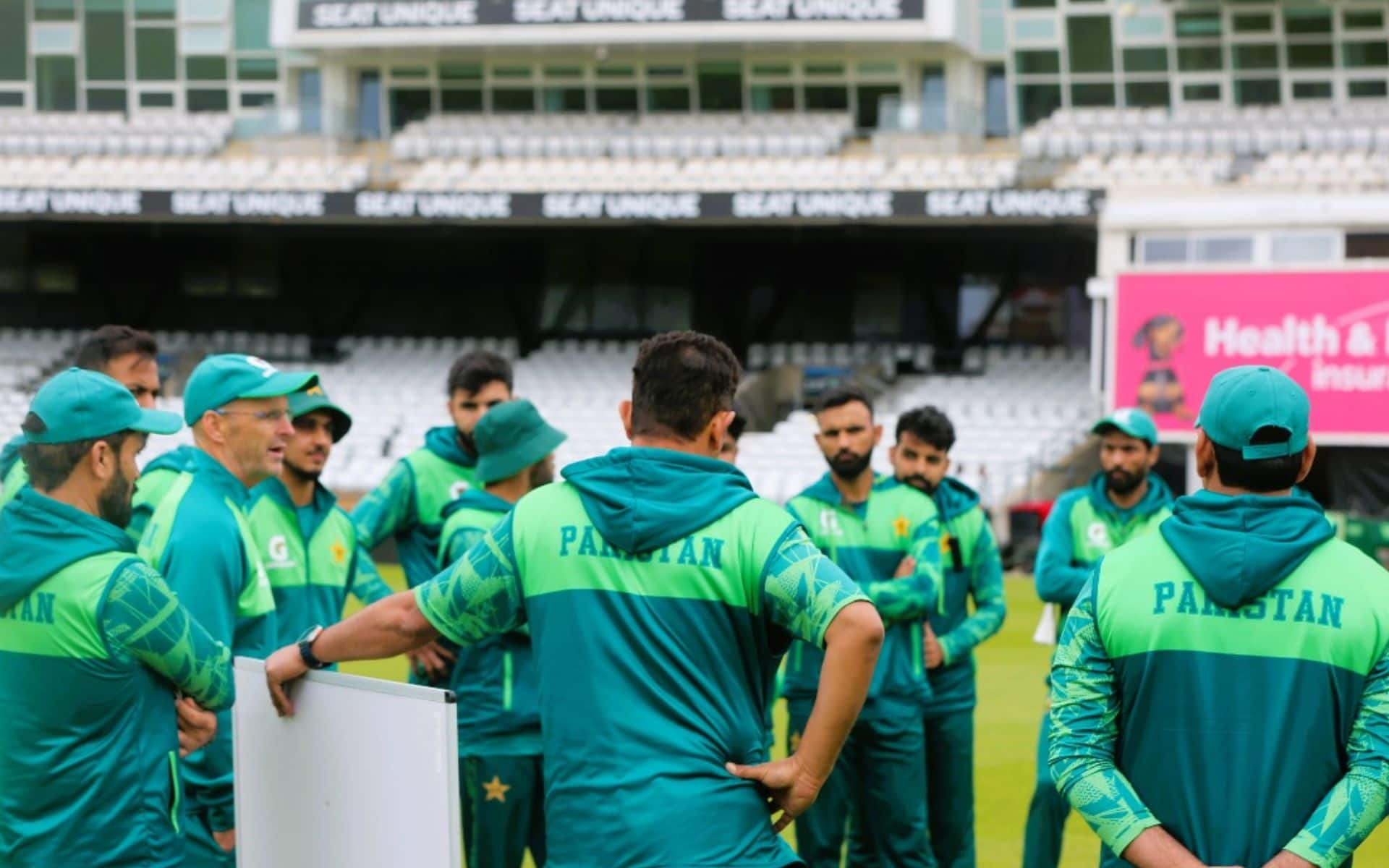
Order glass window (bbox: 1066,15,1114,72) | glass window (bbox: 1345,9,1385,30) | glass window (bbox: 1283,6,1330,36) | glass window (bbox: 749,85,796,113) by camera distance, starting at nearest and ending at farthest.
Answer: glass window (bbox: 1345,9,1385,30)
glass window (bbox: 1283,6,1330,36)
glass window (bbox: 1066,15,1114,72)
glass window (bbox: 749,85,796,113)

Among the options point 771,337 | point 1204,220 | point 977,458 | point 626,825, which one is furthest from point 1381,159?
point 626,825

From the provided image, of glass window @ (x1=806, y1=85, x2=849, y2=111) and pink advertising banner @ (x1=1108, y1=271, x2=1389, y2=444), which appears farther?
glass window @ (x1=806, y1=85, x2=849, y2=111)

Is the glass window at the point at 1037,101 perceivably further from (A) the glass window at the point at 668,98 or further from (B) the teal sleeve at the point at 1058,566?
(B) the teal sleeve at the point at 1058,566

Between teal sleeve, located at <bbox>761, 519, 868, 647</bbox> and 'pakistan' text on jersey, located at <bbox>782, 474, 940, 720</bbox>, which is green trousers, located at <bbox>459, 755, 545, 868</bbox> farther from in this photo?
teal sleeve, located at <bbox>761, 519, 868, 647</bbox>

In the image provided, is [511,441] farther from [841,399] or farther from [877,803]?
[877,803]

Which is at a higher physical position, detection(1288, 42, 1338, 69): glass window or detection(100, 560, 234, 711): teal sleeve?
detection(1288, 42, 1338, 69): glass window

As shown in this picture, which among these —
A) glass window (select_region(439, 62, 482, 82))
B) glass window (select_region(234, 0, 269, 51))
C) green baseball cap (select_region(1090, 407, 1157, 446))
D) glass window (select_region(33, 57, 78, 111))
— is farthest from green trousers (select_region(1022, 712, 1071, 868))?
glass window (select_region(33, 57, 78, 111))

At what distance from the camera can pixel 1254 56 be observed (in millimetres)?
Answer: 29328

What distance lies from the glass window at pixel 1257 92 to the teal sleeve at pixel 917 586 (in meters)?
24.9

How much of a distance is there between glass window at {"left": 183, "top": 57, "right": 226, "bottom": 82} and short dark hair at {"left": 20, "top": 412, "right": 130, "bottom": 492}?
31.1m

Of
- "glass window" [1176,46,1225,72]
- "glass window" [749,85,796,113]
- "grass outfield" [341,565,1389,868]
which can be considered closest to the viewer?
"grass outfield" [341,565,1389,868]

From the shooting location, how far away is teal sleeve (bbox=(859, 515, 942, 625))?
246 inches

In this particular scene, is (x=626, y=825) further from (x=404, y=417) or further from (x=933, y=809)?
(x=404, y=417)

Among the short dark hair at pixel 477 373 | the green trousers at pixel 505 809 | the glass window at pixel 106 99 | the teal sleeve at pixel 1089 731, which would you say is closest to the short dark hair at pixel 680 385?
the teal sleeve at pixel 1089 731
